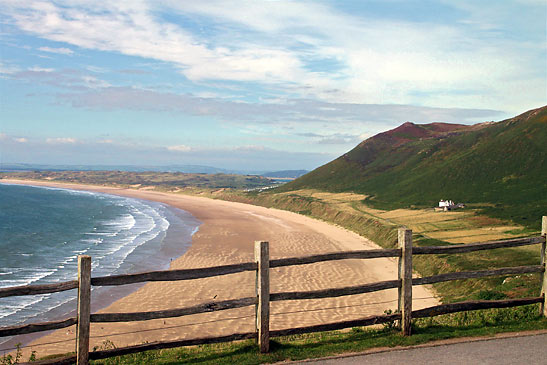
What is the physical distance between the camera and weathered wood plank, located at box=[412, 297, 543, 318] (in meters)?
8.84

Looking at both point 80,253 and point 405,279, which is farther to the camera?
point 80,253

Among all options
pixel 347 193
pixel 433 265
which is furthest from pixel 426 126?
pixel 433 265

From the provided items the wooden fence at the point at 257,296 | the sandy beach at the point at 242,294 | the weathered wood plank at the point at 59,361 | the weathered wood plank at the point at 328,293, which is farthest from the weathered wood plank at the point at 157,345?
the sandy beach at the point at 242,294

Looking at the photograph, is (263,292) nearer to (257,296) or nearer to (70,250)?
(257,296)

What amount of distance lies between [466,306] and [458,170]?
211 feet

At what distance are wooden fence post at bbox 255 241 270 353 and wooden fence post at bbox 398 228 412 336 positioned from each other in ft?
8.70

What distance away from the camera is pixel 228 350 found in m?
8.11

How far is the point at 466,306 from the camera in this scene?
922 cm

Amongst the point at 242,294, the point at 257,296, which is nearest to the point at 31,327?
the point at 257,296

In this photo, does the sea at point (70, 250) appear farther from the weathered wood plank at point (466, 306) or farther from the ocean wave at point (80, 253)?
the weathered wood plank at point (466, 306)

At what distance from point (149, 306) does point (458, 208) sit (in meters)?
38.4

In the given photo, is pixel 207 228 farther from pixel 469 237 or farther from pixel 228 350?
pixel 228 350

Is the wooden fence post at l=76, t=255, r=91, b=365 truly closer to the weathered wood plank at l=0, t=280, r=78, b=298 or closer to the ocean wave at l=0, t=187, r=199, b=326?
the weathered wood plank at l=0, t=280, r=78, b=298

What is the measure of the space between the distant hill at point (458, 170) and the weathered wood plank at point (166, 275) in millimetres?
33360
